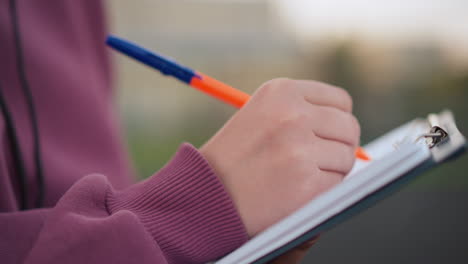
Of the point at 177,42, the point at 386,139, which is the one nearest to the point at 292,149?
the point at 386,139

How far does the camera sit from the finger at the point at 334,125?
1.19 feet

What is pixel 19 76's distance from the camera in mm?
539

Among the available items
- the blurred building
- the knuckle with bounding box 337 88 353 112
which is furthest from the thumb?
the blurred building

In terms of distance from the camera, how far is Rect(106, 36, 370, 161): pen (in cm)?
46

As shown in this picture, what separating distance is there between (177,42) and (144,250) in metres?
6.53

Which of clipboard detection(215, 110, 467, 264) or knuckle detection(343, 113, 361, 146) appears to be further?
→ knuckle detection(343, 113, 361, 146)

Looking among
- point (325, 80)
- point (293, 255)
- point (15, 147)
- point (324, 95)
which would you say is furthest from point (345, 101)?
point (325, 80)

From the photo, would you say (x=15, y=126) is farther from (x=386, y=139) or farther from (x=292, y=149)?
(x=386, y=139)

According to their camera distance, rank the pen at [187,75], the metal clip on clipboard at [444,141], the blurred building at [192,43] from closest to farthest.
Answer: the metal clip on clipboard at [444,141] < the pen at [187,75] < the blurred building at [192,43]

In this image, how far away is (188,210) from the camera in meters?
0.36

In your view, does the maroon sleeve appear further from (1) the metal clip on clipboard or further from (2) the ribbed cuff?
(1) the metal clip on clipboard

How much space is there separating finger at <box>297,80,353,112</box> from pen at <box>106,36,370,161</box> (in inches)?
3.6

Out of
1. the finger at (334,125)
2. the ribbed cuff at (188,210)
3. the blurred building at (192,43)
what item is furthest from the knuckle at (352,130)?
the blurred building at (192,43)

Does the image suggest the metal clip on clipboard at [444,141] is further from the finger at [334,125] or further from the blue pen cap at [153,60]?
the blue pen cap at [153,60]
